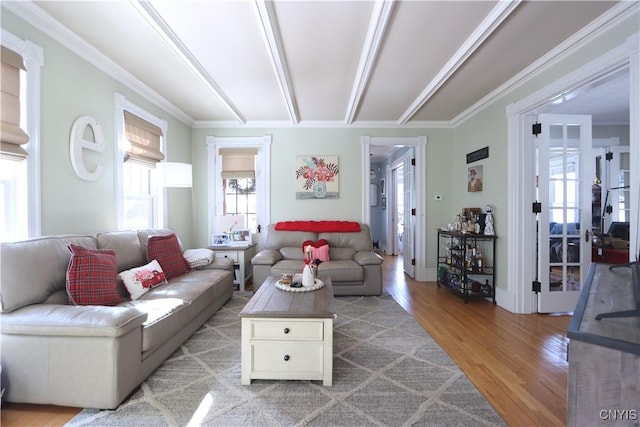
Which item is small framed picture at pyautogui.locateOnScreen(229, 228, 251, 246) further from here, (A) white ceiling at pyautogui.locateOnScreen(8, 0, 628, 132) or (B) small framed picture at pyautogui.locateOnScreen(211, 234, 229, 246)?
(A) white ceiling at pyautogui.locateOnScreen(8, 0, 628, 132)

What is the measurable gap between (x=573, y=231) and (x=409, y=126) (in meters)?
2.53

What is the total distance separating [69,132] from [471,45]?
3354mm

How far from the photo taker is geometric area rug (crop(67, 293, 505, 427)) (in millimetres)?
1487

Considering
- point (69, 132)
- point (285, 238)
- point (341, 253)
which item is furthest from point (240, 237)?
point (69, 132)

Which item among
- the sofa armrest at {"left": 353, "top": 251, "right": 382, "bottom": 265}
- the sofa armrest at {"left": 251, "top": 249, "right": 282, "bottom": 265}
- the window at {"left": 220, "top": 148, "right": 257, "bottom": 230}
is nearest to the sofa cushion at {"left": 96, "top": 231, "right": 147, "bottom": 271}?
the sofa armrest at {"left": 251, "top": 249, "right": 282, "bottom": 265}

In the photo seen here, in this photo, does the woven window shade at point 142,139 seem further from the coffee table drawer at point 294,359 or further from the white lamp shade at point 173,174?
the coffee table drawer at point 294,359

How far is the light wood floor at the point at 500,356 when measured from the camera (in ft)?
5.03

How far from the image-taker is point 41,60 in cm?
202

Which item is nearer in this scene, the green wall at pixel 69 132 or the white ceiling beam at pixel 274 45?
the white ceiling beam at pixel 274 45

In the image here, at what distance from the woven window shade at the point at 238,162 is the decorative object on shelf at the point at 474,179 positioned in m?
3.23

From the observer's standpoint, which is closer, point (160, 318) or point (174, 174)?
point (160, 318)

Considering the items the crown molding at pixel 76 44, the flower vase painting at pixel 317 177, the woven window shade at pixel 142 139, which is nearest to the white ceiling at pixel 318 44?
the crown molding at pixel 76 44

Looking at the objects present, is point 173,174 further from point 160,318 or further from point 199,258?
point 160,318

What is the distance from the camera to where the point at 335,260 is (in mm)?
3867
